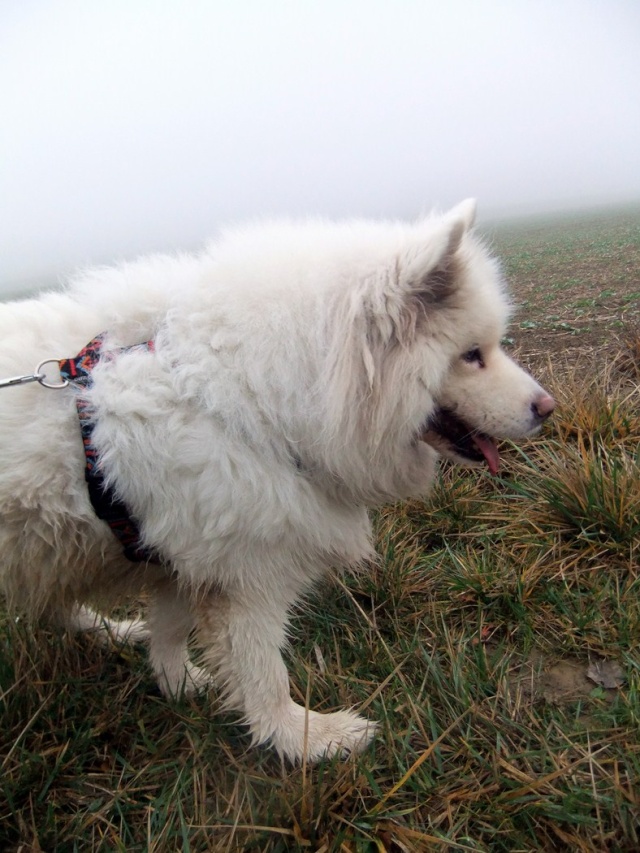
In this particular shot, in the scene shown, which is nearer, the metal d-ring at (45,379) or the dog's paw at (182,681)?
the metal d-ring at (45,379)

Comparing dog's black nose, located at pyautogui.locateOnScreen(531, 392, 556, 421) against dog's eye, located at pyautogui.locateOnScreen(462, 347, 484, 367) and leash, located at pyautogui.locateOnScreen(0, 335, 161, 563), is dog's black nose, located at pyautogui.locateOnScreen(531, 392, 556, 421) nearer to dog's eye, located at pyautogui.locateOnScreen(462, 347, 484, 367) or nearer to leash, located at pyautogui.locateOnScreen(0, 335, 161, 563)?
dog's eye, located at pyautogui.locateOnScreen(462, 347, 484, 367)

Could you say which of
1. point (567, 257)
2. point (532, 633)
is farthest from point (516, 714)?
point (567, 257)

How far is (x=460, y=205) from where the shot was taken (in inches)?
73.9

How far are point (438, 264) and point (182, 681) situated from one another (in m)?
1.93

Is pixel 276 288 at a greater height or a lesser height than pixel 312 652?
greater

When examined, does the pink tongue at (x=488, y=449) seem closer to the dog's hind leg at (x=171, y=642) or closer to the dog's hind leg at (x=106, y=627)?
the dog's hind leg at (x=171, y=642)

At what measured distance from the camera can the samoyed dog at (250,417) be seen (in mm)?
1638

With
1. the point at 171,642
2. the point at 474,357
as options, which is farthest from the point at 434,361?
the point at 171,642

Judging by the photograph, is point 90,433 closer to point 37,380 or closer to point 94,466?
point 94,466

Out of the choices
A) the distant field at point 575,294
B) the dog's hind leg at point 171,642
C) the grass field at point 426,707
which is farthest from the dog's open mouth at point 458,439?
the dog's hind leg at point 171,642

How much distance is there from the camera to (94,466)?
1.61 metres

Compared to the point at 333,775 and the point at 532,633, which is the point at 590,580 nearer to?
the point at 532,633

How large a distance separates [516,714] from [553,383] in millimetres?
2487

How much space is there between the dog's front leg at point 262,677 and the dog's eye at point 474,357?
3.63ft
